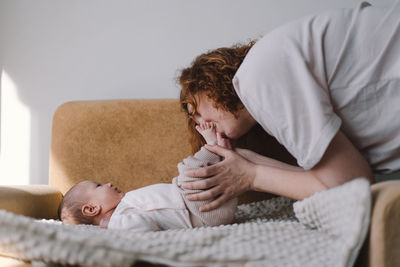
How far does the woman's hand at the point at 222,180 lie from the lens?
3.48 feet

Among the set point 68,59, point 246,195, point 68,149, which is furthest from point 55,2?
point 246,195

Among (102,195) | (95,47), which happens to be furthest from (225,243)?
(95,47)

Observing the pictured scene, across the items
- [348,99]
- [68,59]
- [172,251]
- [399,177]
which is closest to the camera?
[172,251]

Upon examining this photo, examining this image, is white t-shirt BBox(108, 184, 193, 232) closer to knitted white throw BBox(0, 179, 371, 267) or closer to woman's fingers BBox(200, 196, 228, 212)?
woman's fingers BBox(200, 196, 228, 212)

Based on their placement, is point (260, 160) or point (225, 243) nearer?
point (225, 243)

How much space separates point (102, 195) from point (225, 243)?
65cm

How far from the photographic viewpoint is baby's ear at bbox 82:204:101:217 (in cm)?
124

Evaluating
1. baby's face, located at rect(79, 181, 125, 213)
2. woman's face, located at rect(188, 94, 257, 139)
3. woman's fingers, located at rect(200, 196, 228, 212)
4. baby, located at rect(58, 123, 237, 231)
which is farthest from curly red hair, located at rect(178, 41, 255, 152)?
baby's face, located at rect(79, 181, 125, 213)

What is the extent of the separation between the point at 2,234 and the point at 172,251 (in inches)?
14.0

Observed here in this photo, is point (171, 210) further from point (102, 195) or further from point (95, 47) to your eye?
point (95, 47)

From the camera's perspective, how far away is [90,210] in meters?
1.26

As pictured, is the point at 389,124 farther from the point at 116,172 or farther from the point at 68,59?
the point at 68,59

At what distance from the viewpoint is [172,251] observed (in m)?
0.67

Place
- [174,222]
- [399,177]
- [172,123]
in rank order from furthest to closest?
1. [172,123]
2. [399,177]
3. [174,222]
